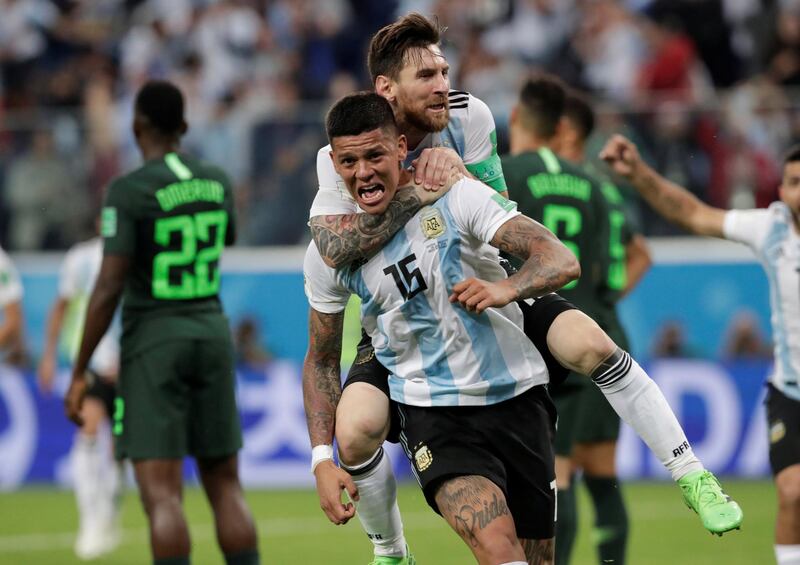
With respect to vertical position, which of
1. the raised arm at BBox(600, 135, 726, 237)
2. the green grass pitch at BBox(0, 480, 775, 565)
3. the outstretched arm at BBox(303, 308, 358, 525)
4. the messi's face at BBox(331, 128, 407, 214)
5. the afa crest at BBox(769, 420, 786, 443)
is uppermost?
the messi's face at BBox(331, 128, 407, 214)

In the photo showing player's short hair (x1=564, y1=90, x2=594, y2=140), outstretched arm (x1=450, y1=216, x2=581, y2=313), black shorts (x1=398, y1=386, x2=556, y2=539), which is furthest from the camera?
player's short hair (x1=564, y1=90, x2=594, y2=140)

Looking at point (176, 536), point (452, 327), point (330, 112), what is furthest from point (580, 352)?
Answer: point (176, 536)

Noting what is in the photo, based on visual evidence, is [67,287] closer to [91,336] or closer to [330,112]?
[91,336]

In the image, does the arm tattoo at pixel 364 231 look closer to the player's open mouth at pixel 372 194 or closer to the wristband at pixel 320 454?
the player's open mouth at pixel 372 194

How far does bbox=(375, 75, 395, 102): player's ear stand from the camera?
5.57 metres

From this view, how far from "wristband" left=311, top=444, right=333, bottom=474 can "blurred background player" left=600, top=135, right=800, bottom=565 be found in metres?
2.21

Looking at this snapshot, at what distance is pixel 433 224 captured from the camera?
210 inches

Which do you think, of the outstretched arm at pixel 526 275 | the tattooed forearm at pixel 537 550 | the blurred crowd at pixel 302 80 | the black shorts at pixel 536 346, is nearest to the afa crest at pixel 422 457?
the black shorts at pixel 536 346

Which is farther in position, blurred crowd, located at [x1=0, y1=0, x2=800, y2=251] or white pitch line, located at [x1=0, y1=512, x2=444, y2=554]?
blurred crowd, located at [x1=0, y1=0, x2=800, y2=251]

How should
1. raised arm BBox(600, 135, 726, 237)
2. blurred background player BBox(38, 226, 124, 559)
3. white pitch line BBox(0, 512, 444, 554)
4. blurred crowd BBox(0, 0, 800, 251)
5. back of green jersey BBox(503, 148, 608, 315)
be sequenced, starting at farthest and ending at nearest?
blurred crowd BBox(0, 0, 800, 251) < white pitch line BBox(0, 512, 444, 554) < blurred background player BBox(38, 226, 124, 559) < back of green jersey BBox(503, 148, 608, 315) < raised arm BBox(600, 135, 726, 237)

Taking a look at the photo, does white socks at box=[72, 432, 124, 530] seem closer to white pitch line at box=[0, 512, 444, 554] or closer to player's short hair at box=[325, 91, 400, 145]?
white pitch line at box=[0, 512, 444, 554]

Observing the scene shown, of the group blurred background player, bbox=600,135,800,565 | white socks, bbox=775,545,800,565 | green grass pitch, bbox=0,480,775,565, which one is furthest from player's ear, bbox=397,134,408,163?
green grass pitch, bbox=0,480,775,565

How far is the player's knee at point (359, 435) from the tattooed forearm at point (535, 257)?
0.82m

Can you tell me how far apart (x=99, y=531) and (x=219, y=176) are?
363 centimetres
